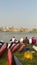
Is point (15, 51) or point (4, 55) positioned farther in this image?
point (15, 51)

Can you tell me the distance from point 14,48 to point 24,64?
5.61 m

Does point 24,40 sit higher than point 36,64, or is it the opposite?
point 24,40

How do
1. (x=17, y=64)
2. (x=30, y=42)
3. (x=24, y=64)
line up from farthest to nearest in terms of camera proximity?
1. (x=30, y=42)
2. (x=24, y=64)
3. (x=17, y=64)

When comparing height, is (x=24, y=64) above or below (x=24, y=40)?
below

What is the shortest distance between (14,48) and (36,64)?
18.7ft

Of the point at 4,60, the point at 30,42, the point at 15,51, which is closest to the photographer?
the point at 4,60

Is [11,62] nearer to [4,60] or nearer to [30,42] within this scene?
[4,60]

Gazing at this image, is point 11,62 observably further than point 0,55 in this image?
No

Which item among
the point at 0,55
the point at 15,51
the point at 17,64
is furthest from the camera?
the point at 15,51

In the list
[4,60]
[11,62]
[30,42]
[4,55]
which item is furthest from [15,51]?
[30,42]

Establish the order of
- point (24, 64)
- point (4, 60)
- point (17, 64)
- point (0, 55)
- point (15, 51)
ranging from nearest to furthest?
1. point (17, 64)
2. point (24, 64)
3. point (4, 60)
4. point (0, 55)
5. point (15, 51)

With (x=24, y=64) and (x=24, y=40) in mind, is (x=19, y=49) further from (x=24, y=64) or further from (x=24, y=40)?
(x=24, y=40)

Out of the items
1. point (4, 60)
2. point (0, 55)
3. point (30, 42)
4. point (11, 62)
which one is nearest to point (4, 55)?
point (0, 55)

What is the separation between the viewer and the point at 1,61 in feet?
47.6
